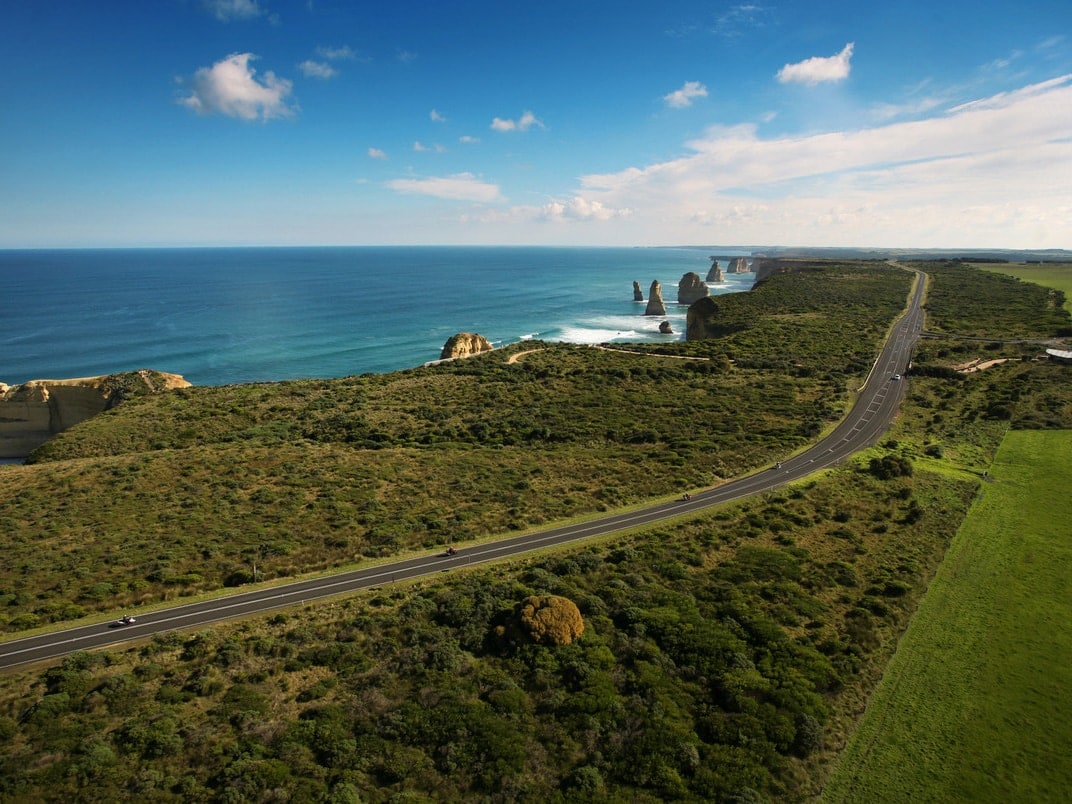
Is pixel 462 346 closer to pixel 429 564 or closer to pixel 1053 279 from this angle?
pixel 429 564

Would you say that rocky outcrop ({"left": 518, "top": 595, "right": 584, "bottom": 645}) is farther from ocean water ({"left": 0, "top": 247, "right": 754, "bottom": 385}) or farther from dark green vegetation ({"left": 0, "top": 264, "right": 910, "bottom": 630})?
ocean water ({"left": 0, "top": 247, "right": 754, "bottom": 385})

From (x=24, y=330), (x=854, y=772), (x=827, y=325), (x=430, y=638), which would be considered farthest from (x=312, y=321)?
(x=854, y=772)

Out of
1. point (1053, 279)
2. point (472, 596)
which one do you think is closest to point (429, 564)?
point (472, 596)

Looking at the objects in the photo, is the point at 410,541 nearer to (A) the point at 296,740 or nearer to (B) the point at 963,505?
(A) the point at 296,740

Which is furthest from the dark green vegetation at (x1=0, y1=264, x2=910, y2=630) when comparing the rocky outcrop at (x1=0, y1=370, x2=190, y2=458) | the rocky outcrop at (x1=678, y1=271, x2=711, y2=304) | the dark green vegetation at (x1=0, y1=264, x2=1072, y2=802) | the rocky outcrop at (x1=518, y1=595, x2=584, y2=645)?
the rocky outcrop at (x1=678, y1=271, x2=711, y2=304)

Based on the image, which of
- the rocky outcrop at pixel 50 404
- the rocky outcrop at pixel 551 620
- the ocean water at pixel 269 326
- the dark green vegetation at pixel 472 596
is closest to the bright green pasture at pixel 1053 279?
the ocean water at pixel 269 326

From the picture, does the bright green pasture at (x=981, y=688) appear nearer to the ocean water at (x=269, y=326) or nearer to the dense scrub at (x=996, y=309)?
the dense scrub at (x=996, y=309)

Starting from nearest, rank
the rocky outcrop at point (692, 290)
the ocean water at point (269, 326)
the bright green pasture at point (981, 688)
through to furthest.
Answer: the bright green pasture at point (981, 688), the ocean water at point (269, 326), the rocky outcrop at point (692, 290)
